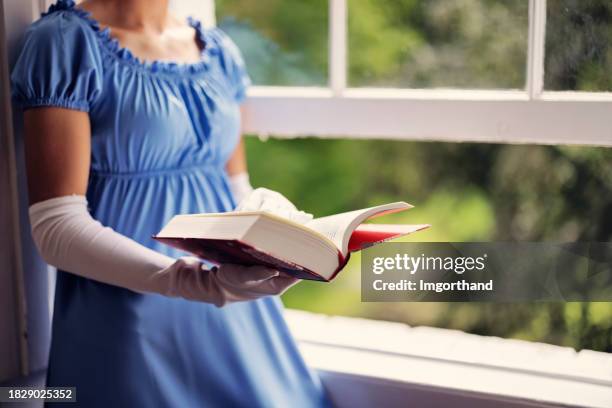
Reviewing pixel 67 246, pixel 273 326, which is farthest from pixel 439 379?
pixel 67 246

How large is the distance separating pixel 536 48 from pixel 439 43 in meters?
0.99

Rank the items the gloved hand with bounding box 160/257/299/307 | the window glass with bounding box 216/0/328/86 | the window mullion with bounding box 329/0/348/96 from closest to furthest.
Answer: the gloved hand with bounding box 160/257/299/307, the window mullion with bounding box 329/0/348/96, the window glass with bounding box 216/0/328/86

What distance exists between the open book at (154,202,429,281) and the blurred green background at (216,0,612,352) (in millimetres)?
614

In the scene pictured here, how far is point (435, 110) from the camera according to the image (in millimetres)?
1402

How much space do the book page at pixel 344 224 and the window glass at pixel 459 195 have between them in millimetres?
1794

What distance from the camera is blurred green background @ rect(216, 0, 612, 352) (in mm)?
1804

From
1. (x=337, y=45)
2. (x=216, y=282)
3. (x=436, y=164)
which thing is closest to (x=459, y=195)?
(x=436, y=164)

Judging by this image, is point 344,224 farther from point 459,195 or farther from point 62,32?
point 459,195

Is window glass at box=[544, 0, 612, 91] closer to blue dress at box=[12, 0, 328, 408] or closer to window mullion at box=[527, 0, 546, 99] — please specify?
window mullion at box=[527, 0, 546, 99]

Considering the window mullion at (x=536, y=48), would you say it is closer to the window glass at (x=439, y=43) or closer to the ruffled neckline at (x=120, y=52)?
the window glass at (x=439, y=43)

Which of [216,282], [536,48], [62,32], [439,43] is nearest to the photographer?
[216,282]

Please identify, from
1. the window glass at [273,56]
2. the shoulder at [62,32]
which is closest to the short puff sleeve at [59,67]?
the shoulder at [62,32]

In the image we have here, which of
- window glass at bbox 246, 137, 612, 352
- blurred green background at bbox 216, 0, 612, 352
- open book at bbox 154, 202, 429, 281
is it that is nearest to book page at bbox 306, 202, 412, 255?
open book at bbox 154, 202, 429, 281

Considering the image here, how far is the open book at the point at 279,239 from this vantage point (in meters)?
0.85
